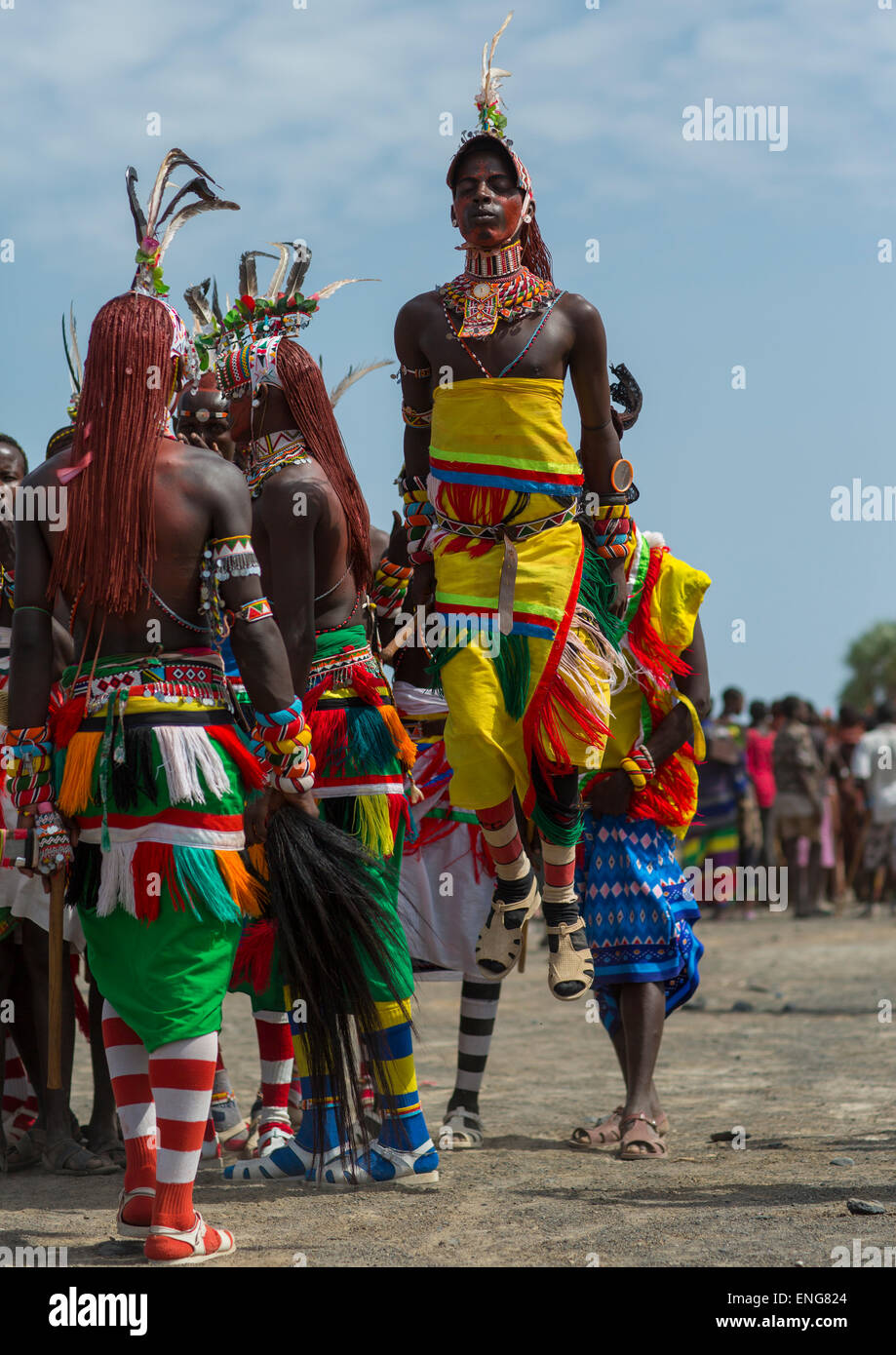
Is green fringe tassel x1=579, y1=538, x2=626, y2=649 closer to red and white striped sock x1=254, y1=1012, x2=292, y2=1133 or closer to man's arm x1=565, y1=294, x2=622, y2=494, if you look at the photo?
man's arm x1=565, y1=294, x2=622, y2=494

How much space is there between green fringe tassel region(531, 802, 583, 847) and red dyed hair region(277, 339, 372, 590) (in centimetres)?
100

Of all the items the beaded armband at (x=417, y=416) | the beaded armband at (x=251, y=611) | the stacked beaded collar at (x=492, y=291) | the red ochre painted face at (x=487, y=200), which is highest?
the red ochre painted face at (x=487, y=200)

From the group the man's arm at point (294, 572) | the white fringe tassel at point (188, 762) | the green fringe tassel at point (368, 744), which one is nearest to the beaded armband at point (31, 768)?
the white fringe tassel at point (188, 762)

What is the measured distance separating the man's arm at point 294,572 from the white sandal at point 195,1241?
1602mm

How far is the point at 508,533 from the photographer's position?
4.67 m

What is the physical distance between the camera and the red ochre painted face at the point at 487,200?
466 centimetres

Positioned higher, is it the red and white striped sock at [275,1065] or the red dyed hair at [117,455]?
the red dyed hair at [117,455]

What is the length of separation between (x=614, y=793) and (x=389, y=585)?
1119 millimetres

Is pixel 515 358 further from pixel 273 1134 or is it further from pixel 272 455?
pixel 273 1134

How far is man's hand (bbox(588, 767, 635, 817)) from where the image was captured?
18.5 ft

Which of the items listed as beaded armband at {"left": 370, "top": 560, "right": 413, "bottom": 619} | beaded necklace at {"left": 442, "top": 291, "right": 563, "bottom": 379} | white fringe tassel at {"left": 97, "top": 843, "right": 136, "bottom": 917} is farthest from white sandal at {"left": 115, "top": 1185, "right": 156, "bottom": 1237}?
beaded necklace at {"left": 442, "top": 291, "right": 563, "bottom": 379}

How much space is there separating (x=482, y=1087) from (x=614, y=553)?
3.12 meters

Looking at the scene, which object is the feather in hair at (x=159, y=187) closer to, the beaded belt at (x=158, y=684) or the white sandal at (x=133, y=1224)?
the beaded belt at (x=158, y=684)

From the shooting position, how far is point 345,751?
A: 16.3 ft
